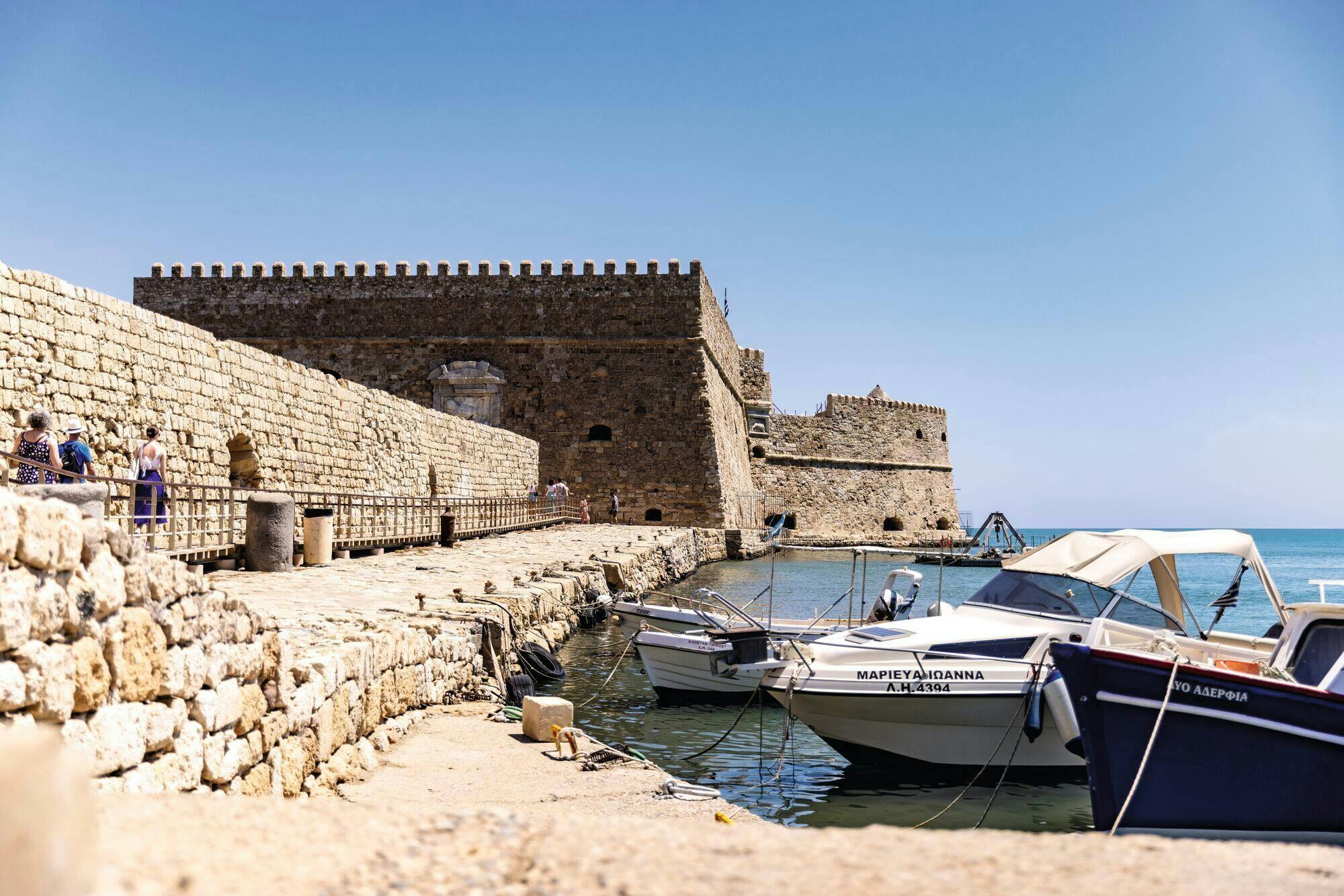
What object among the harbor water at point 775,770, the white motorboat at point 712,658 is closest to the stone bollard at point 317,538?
the harbor water at point 775,770

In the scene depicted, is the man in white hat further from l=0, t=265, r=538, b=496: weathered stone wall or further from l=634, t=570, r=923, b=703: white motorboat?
l=634, t=570, r=923, b=703: white motorboat

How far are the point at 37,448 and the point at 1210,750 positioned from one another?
760 cm

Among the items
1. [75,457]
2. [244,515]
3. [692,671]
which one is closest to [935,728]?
[692,671]

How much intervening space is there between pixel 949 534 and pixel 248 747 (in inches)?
1562

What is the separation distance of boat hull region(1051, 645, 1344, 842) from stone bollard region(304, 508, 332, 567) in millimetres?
8306

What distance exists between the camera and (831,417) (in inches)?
1478

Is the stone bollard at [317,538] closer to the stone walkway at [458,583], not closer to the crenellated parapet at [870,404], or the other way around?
the stone walkway at [458,583]

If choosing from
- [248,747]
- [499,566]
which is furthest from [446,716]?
[499,566]

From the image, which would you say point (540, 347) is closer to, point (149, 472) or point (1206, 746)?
point (149, 472)

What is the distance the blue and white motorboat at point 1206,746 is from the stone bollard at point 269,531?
739 cm

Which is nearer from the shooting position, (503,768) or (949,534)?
(503,768)

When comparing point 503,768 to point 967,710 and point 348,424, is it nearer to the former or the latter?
point 967,710

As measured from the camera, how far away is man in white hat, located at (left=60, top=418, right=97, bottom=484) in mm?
7246

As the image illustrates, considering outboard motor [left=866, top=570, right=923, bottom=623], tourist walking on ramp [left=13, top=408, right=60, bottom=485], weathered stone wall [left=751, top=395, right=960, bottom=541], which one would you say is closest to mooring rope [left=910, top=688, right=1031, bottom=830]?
outboard motor [left=866, top=570, right=923, bottom=623]
